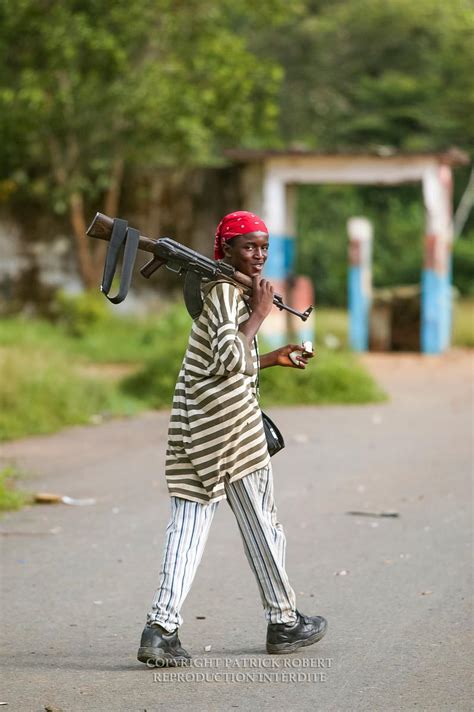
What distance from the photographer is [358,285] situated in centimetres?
1878

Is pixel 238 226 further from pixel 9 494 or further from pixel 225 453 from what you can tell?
pixel 9 494

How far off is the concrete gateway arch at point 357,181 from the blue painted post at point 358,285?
84cm

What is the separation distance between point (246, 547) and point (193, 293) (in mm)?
1008

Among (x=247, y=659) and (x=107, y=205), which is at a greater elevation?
(x=107, y=205)

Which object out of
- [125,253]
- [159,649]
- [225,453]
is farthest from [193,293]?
[159,649]

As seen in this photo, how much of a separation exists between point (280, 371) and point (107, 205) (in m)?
7.59

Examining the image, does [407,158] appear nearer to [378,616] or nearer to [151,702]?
[378,616]

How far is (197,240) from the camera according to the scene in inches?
759

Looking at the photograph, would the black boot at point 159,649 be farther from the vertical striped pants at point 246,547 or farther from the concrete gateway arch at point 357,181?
the concrete gateway arch at point 357,181

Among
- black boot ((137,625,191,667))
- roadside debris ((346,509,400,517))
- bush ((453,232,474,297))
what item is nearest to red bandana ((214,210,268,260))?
black boot ((137,625,191,667))

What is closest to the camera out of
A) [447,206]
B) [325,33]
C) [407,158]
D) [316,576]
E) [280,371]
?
[316,576]

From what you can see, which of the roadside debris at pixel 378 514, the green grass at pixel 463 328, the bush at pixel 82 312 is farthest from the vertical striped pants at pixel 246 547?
the green grass at pixel 463 328

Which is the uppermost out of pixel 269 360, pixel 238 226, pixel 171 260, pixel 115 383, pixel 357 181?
pixel 357 181

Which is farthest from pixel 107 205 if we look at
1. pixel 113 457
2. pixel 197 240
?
pixel 113 457
